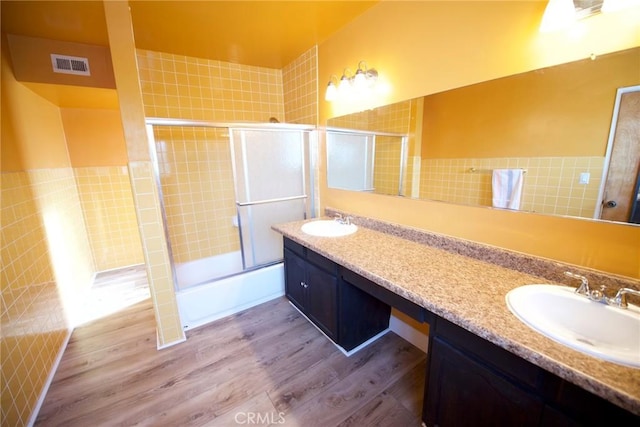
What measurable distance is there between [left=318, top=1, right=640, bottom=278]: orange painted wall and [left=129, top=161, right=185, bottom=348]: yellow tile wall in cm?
155

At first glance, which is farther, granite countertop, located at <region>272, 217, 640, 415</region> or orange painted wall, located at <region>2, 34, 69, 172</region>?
orange painted wall, located at <region>2, 34, 69, 172</region>

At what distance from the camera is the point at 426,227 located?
1.55 metres

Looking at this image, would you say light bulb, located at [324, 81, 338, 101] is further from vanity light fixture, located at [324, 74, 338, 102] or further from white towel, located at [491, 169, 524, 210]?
white towel, located at [491, 169, 524, 210]

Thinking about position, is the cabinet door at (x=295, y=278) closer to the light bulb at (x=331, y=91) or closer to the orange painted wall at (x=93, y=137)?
the light bulb at (x=331, y=91)

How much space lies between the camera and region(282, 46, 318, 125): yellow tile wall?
230 cm

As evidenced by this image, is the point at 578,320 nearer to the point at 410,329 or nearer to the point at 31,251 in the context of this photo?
the point at 410,329

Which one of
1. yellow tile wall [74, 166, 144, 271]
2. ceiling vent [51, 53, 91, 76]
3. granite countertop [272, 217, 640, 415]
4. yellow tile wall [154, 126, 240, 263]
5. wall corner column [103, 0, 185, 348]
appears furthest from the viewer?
yellow tile wall [74, 166, 144, 271]

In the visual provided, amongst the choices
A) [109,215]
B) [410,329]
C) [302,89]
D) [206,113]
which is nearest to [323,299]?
[410,329]

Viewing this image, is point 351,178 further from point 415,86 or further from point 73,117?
point 73,117

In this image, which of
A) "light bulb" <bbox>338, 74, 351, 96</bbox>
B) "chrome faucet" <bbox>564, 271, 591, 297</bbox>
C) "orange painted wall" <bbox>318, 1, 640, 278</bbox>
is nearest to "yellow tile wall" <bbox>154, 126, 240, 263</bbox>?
"light bulb" <bbox>338, 74, 351, 96</bbox>

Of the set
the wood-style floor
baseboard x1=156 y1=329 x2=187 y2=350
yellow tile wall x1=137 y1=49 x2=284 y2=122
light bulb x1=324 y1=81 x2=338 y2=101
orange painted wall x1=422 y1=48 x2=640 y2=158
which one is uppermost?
yellow tile wall x1=137 y1=49 x2=284 y2=122

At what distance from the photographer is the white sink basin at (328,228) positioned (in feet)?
6.34

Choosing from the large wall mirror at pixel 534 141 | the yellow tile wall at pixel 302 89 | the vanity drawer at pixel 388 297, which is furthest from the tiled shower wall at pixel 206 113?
the vanity drawer at pixel 388 297

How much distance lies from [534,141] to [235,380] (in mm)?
2065
